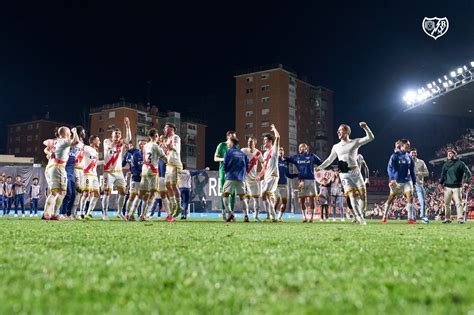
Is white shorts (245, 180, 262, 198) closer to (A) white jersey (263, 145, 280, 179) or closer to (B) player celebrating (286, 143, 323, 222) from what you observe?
(A) white jersey (263, 145, 280, 179)

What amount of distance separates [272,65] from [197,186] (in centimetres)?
5473

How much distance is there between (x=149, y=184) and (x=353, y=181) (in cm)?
524

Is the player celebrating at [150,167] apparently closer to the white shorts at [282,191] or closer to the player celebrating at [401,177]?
the white shorts at [282,191]

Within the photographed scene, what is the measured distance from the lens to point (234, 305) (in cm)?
177

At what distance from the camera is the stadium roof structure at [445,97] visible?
39.6 m

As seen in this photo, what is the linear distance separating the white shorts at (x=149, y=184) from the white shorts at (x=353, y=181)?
487 cm

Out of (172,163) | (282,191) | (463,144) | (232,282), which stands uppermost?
(463,144)

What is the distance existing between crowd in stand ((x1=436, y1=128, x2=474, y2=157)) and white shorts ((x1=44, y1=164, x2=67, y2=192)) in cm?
3978

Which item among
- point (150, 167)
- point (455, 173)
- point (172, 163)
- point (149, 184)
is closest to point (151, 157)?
point (150, 167)

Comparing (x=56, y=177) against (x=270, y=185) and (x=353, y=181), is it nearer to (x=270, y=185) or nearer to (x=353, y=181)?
(x=270, y=185)

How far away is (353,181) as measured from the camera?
10867 mm

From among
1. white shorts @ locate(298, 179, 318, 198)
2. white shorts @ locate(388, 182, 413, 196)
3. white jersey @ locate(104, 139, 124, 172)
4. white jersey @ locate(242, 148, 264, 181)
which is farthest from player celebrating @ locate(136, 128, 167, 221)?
white shorts @ locate(388, 182, 413, 196)

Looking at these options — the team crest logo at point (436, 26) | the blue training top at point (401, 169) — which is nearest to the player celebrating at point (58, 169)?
the blue training top at point (401, 169)

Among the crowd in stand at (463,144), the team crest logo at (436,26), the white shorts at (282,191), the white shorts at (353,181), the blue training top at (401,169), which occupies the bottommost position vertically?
the white shorts at (282,191)
